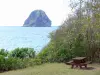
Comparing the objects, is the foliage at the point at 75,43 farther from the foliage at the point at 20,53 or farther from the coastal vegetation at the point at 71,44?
the foliage at the point at 20,53

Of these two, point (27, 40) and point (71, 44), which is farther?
point (27, 40)

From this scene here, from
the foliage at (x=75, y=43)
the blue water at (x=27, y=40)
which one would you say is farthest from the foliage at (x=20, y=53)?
the blue water at (x=27, y=40)

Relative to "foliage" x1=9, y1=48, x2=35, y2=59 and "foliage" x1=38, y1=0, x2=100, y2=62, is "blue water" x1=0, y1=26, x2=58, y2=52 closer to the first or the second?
"foliage" x1=38, y1=0, x2=100, y2=62

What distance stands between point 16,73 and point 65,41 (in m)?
4.92

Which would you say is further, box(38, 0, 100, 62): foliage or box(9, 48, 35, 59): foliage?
box(9, 48, 35, 59): foliage

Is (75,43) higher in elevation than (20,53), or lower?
higher

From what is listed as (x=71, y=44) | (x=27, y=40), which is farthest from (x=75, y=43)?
(x=27, y=40)

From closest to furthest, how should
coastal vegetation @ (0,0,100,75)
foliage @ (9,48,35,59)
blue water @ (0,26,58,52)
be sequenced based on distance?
1. coastal vegetation @ (0,0,100,75)
2. foliage @ (9,48,35,59)
3. blue water @ (0,26,58,52)

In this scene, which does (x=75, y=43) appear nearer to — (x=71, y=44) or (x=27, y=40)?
(x=71, y=44)

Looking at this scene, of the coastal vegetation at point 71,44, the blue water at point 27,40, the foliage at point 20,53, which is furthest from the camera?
the blue water at point 27,40

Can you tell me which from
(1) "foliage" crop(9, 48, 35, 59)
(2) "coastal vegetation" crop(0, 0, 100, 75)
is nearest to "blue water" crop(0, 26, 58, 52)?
(2) "coastal vegetation" crop(0, 0, 100, 75)

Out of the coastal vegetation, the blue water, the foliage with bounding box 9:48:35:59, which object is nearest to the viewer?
the coastal vegetation

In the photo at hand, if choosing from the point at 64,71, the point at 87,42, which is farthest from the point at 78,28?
the point at 64,71

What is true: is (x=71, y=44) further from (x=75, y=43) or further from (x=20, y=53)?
(x=20, y=53)
